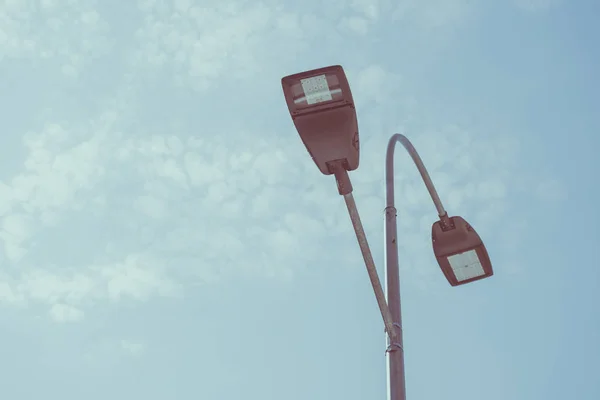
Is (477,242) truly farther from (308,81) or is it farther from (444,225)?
(308,81)

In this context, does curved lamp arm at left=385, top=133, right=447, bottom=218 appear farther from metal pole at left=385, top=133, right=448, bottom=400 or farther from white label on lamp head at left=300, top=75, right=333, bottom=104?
white label on lamp head at left=300, top=75, right=333, bottom=104

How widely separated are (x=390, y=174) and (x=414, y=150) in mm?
368

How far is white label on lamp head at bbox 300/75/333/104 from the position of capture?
3.97 metres

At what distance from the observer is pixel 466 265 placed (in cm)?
535

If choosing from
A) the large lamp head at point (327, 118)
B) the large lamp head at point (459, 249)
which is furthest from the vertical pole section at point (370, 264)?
the large lamp head at point (459, 249)

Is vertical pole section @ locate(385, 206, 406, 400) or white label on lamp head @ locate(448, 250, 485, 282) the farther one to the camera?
white label on lamp head @ locate(448, 250, 485, 282)

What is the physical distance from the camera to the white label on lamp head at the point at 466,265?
5.32 metres

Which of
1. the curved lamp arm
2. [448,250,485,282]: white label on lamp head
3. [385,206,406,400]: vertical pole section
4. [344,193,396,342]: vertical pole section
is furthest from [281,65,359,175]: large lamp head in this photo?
[448,250,485,282]: white label on lamp head

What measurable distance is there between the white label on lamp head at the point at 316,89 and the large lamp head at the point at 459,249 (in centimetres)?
178

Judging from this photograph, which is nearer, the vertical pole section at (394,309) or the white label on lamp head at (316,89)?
the white label on lamp head at (316,89)

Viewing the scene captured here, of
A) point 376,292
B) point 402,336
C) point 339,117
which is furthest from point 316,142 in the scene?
point 402,336

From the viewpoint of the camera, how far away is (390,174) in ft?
19.8

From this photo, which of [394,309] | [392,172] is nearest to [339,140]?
[394,309]

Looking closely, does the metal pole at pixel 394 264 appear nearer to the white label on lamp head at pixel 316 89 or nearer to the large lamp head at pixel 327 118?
the large lamp head at pixel 327 118
